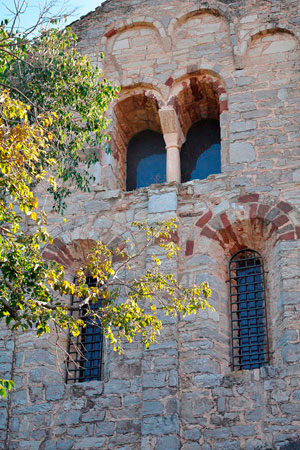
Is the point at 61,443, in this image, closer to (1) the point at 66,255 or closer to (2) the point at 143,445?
(2) the point at 143,445

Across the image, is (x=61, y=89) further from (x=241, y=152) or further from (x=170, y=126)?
(x=241, y=152)

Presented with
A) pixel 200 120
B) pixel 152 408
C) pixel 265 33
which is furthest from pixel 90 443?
pixel 265 33

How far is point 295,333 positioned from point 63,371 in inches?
142

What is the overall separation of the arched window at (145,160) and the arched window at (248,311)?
2.40m

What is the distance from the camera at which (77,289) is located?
11.3 metres

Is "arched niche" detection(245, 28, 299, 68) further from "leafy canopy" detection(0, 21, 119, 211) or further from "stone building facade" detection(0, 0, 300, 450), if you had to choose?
"leafy canopy" detection(0, 21, 119, 211)

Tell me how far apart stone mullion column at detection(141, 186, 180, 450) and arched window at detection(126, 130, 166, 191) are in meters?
3.37

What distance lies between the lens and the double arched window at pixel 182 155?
1623cm

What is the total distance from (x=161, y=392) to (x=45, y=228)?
3193mm

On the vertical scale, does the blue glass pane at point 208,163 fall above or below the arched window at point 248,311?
above

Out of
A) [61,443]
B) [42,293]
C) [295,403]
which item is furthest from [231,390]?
[42,293]

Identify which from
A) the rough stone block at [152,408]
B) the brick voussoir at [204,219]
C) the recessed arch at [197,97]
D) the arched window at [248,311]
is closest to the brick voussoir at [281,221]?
the arched window at [248,311]

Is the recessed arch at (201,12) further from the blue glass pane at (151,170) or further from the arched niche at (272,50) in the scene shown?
the blue glass pane at (151,170)

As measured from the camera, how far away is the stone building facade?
1288 cm
